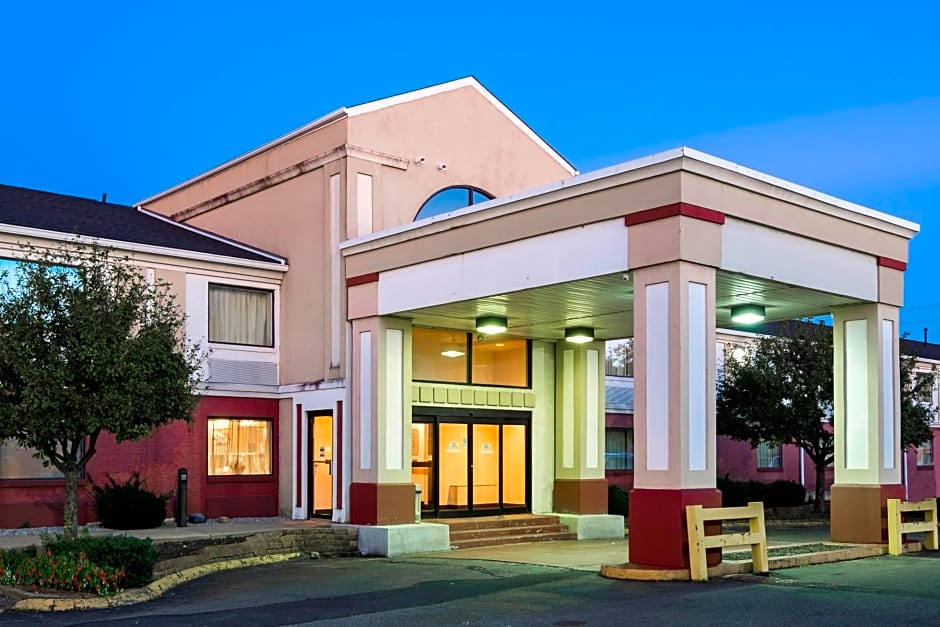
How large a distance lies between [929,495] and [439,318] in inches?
1171

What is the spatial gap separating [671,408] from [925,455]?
104 ft

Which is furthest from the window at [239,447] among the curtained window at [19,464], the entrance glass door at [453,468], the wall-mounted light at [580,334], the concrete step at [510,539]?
the wall-mounted light at [580,334]

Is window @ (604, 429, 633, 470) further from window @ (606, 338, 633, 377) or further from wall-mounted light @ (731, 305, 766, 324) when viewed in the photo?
wall-mounted light @ (731, 305, 766, 324)

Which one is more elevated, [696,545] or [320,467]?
[320,467]

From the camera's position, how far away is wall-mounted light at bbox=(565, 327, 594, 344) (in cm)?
2198

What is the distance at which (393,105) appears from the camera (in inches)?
901

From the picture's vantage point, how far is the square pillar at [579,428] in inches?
928

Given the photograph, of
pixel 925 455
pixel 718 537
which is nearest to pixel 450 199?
pixel 718 537

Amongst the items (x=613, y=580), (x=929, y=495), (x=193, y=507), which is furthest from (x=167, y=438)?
(x=929, y=495)

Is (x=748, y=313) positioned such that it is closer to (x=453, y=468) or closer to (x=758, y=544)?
(x=758, y=544)

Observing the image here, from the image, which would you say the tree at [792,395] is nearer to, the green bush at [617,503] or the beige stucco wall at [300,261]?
the green bush at [617,503]

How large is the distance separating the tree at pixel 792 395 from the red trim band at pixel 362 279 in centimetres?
1291

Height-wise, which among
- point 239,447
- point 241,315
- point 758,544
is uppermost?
point 241,315

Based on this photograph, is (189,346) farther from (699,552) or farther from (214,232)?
(699,552)
